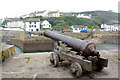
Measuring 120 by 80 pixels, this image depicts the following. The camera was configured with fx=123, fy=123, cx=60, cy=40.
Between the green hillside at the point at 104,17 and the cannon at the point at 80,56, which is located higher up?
the green hillside at the point at 104,17

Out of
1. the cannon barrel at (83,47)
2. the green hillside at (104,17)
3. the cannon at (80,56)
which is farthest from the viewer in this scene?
the green hillside at (104,17)

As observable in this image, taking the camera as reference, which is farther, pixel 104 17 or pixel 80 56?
pixel 104 17

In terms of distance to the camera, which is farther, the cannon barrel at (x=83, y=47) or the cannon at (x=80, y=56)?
the cannon barrel at (x=83, y=47)

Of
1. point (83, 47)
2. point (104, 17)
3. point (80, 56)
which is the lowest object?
point (80, 56)

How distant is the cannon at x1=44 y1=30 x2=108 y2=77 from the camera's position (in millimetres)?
4977

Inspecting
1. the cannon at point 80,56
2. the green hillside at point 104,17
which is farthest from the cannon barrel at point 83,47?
the green hillside at point 104,17

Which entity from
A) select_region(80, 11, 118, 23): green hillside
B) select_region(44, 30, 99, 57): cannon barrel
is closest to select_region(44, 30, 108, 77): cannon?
select_region(44, 30, 99, 57): cannon barrel

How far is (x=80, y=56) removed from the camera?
5.16 m

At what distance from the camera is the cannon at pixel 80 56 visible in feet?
16.3

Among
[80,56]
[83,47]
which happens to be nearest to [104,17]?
[83,47]

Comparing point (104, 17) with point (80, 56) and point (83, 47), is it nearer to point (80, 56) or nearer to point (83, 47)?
point (83, 47)

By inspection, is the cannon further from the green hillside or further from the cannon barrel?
the green hillside

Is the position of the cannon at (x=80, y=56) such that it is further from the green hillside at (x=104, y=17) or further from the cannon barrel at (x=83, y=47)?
the green hillside at (x=104, y=17)

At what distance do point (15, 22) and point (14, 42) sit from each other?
40.9 m
